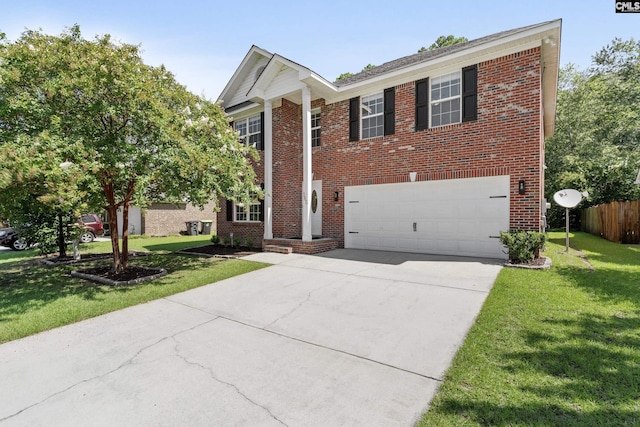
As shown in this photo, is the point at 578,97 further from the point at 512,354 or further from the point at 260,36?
the point at 512,354

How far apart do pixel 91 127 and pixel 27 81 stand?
134cm

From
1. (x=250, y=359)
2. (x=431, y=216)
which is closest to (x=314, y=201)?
(x=431, y=216)

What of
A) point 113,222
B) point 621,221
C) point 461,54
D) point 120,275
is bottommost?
point 120,275

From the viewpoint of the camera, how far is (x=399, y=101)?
32.6ft

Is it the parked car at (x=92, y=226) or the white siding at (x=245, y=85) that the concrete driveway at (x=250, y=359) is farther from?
the parked car at (x=92, y=226)

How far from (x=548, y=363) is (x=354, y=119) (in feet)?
31.1

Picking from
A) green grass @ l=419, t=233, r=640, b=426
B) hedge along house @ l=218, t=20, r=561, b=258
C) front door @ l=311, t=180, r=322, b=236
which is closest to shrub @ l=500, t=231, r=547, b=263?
hedge along house @ l=218, t=20, r=561, b=258

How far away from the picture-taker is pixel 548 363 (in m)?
2.93

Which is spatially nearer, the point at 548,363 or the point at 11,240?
the point at 548,363

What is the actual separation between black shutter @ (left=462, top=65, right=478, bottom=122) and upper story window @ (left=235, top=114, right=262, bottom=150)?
26.9 ft

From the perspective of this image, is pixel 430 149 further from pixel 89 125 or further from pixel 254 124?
pixel 89 125

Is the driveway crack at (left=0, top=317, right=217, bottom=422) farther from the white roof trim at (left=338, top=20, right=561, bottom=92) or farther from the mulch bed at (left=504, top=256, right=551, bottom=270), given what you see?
the white roof trim at (left=338, top=20, right=561, bottom=92)

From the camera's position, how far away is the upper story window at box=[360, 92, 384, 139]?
1044 centimetres

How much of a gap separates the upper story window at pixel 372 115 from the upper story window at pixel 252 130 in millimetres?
4868
